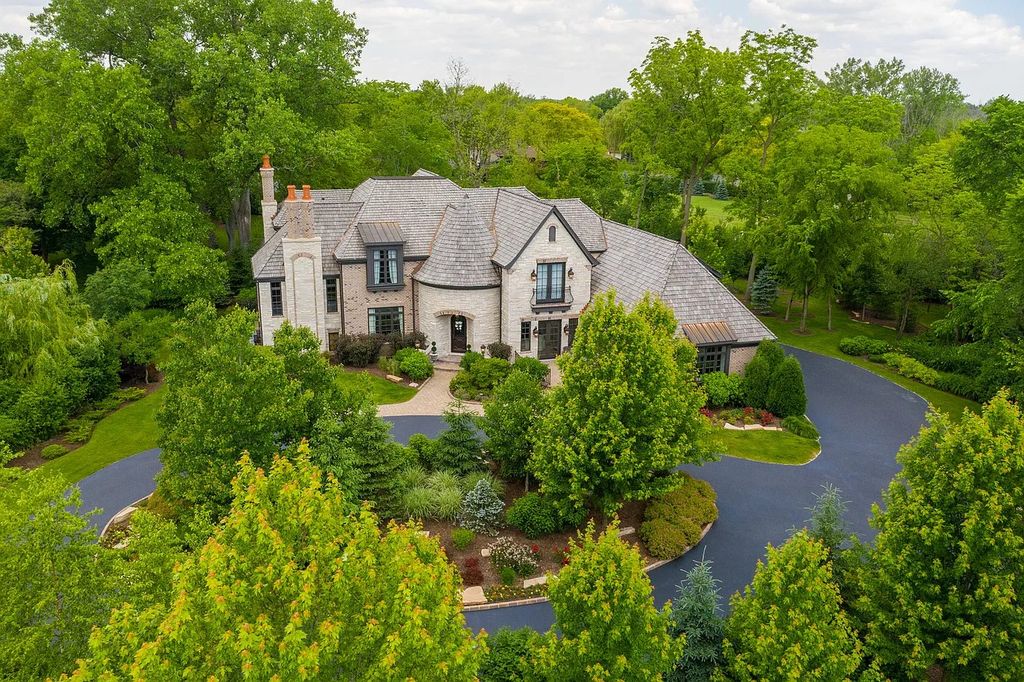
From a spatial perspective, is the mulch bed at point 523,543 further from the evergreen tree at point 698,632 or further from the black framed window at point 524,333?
the black framed window at point 524,333

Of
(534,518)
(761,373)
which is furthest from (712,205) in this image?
(534,518)

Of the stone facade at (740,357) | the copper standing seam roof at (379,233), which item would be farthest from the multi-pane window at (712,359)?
the copper standing seam roof at (379,233)

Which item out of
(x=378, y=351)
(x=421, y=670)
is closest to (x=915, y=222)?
(x=378, y=351)

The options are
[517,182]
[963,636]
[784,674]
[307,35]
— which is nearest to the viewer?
[784,674]

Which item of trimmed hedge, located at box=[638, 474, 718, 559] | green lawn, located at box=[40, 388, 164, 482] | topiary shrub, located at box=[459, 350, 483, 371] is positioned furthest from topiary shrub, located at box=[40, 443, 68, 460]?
trimmed hedge, located at box=[638, 474, 718, 559]

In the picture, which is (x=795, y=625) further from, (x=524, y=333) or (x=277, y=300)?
(x=277, y=300)

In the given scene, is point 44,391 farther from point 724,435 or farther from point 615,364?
point 724,435

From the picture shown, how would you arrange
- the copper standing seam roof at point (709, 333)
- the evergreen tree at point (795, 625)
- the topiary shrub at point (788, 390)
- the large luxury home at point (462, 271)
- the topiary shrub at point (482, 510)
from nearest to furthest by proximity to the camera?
the evergreen tree at point (795, 625) → the topiary shrub at point (482, 510) → the topiary shrub at point (788, 390) → the copper standing seam roof at point (709, 333) → the large luxury home at point (462, 271)
